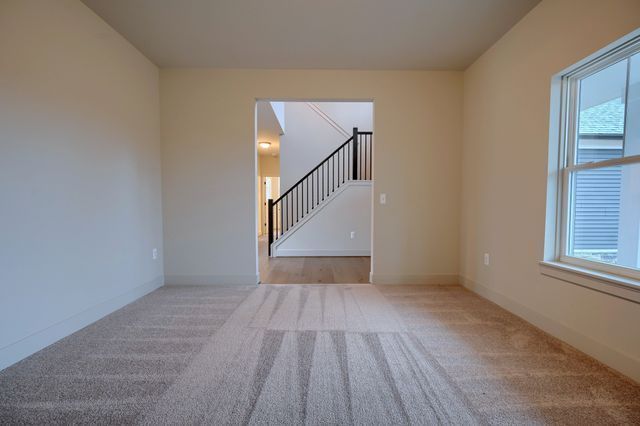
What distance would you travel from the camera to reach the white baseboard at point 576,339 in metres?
1.57

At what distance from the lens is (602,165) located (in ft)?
5.98

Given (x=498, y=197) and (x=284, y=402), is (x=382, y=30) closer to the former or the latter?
(x=498, y=197)

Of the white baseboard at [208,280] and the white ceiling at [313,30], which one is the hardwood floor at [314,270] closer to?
the white baseboard at [208,280]

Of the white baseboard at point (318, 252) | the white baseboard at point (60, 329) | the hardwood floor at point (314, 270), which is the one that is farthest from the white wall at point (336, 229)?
the white baseboard at point (60, 329)

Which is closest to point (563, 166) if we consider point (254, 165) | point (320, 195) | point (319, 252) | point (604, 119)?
point (604, 119)

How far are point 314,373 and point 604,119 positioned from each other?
2.58 m

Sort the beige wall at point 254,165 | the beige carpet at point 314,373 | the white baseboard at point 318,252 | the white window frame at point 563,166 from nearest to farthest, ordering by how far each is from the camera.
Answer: the beige carpet at point 314,373, the white window frame at point 563,166, the beige wall at point 254,165, the white baseboard at point 318,252

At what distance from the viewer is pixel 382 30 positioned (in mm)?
2461

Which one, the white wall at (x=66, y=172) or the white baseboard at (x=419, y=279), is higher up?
the white wall at (x=66, y=172)

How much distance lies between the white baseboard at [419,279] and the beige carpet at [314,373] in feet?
2.70

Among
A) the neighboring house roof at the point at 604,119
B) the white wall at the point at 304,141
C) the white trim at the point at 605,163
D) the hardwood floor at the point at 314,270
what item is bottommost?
the hardwood floor at the point at 314,270

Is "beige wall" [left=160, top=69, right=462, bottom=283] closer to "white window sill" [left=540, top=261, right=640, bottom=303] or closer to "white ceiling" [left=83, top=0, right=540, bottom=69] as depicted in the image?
"white ceiling" [left=83, top=0, right=540, bottom=69]

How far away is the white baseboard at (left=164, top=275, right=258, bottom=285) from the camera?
3.29m

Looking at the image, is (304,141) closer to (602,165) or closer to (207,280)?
(207,280)
